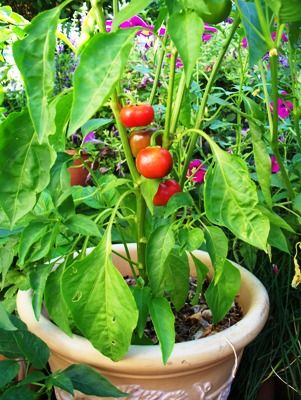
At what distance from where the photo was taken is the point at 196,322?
1.08 metres

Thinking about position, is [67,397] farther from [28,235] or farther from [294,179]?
[294,179]

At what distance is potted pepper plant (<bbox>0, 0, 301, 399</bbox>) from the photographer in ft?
2.18

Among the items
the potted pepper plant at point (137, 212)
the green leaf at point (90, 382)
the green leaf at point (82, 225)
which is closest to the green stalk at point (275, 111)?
the potted pepper plant at point (137, 212)

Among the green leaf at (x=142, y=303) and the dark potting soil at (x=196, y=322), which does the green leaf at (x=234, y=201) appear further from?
the dark potting soil at (x=196, y=322)

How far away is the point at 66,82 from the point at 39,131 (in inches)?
72.6

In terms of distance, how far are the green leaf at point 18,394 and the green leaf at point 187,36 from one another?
532 millimetres

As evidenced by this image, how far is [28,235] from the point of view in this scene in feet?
2.93

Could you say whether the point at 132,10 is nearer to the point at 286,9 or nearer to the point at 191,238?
the point at 286,9

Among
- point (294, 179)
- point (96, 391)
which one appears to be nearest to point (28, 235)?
point (96, 391)

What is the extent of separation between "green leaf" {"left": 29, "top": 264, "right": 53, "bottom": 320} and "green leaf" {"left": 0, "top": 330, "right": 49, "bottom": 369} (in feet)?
0.13

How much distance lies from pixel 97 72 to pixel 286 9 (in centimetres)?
26

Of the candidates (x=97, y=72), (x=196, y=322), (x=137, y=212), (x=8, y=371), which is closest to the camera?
(x=97, y=72)

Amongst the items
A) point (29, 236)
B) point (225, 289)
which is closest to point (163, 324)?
point (225, 289)

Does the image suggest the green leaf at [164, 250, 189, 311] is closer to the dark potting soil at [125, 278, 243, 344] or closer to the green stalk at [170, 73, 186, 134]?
the dark potting soil at [125, 278, 243, 344]
